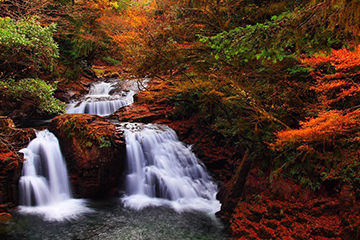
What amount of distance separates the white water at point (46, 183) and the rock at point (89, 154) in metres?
0.25

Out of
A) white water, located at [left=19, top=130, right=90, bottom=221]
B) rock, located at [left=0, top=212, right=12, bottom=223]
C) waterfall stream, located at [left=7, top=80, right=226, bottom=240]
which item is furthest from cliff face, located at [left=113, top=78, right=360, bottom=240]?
rock, located at [left=0, top=212, right=12, bottom=223]

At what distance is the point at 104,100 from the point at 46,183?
6.93m

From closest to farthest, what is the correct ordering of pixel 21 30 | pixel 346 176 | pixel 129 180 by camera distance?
pixel 346 176
pixel 21 30
pixel 129 180

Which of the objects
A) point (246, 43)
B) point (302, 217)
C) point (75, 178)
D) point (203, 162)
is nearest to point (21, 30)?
point (75, 178)

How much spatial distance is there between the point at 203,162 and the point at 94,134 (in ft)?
13.7

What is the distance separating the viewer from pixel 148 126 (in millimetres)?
9562

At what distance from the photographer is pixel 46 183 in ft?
20.9

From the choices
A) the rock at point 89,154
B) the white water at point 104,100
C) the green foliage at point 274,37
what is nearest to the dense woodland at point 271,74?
the green foliage at point 274,37

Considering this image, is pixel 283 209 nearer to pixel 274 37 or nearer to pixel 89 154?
pixel 274 37

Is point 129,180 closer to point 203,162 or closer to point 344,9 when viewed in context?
point 203,162

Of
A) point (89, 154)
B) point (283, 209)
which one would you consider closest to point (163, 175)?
point (89, 154)

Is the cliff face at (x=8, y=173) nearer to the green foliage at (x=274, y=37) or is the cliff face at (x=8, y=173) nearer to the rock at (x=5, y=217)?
the rock at (x=5, y=217)

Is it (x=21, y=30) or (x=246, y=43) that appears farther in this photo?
(x=21, y=30)

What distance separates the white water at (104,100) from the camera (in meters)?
11.8
